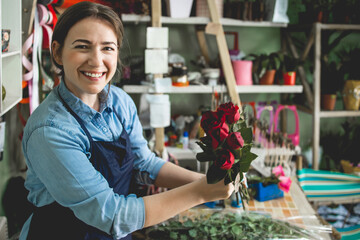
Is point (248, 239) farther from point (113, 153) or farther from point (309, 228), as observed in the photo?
point (113, 153)

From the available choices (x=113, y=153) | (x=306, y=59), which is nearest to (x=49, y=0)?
(x=113, y=153)

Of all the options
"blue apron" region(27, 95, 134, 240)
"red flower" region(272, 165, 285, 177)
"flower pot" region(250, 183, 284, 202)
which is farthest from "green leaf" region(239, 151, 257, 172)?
"red flower" region(272, 165, 285, 177)

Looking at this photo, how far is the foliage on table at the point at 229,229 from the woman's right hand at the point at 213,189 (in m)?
0.43

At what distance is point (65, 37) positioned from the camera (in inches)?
42.4

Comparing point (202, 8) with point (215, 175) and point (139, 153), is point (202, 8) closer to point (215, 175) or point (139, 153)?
point (139, 153)

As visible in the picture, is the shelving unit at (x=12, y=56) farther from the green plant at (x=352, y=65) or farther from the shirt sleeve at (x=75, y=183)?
the green plant at (x=352, y=65)

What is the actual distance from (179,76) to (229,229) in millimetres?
1198

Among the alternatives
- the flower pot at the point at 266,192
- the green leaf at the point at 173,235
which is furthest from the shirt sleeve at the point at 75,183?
the flower pot at the point at 266,192

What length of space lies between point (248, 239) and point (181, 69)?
1300 millimetres

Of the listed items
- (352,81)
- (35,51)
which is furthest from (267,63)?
(35,51)

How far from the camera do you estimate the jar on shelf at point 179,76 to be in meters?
2.38

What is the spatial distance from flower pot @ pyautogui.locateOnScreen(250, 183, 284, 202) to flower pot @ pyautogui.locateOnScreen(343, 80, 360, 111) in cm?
116

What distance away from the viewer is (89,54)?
1.05 meters

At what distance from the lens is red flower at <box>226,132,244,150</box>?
957mm
